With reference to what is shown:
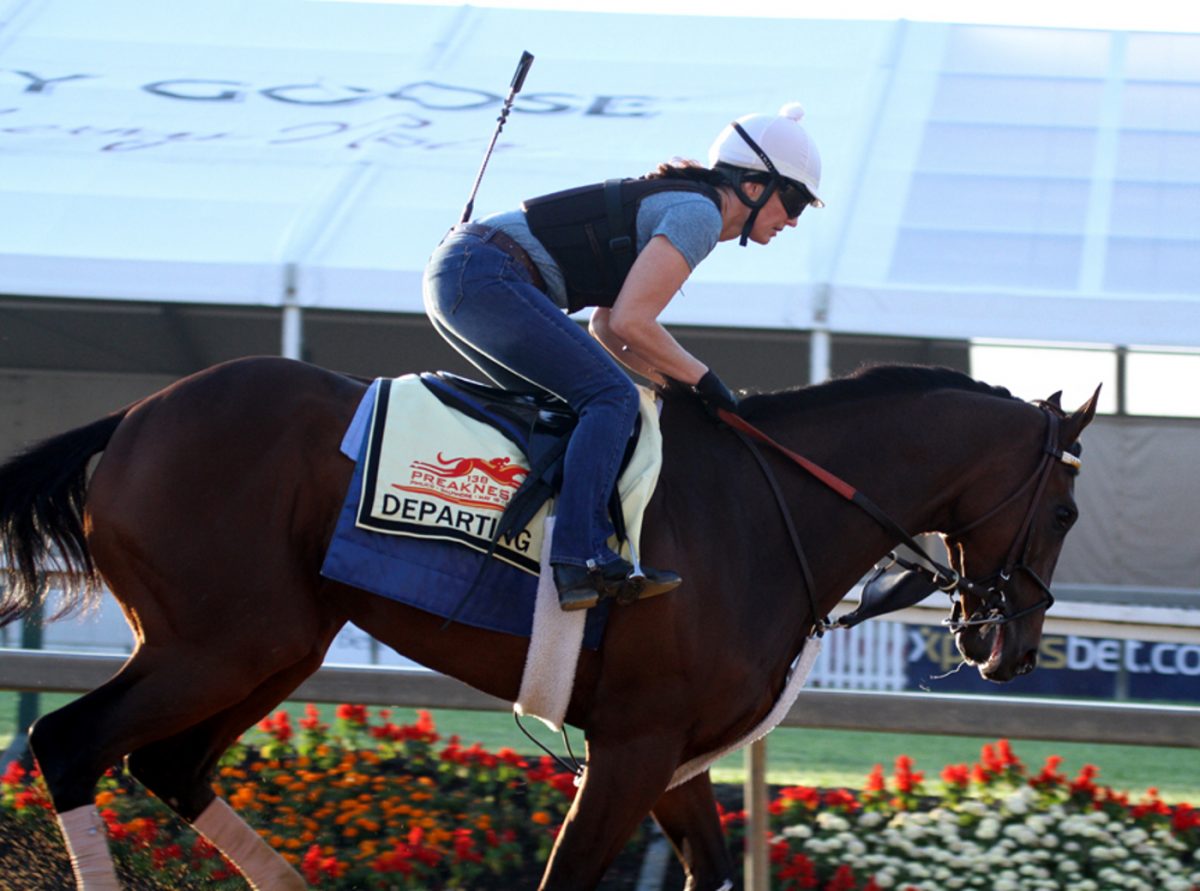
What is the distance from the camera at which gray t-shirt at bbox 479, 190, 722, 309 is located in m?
3.96

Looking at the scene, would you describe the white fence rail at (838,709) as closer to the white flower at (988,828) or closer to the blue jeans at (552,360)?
the white flower at (988,828)

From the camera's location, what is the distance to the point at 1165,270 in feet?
37.1

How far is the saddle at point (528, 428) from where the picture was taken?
387 centimetres

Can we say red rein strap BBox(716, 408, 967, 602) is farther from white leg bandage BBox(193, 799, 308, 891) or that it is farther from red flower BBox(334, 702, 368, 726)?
red flower BBox(334, 702, 368, 726)

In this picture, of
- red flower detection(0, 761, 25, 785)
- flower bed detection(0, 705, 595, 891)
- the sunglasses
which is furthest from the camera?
red flower detection(0, 761, 25, 785)

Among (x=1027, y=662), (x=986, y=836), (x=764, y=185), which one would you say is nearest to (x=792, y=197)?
(x=764, y=185)

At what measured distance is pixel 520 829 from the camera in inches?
211

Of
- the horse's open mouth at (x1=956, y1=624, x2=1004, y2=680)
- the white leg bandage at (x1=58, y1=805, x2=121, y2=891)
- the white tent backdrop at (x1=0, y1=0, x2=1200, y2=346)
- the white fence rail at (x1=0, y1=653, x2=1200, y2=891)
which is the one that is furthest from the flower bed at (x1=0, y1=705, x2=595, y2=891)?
the white tent backdrop at (x1=0, y1=0, x2=1200, y2=346)

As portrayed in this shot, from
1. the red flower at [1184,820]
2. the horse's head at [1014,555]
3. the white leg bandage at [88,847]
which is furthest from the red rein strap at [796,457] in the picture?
the white leg bandage at [88,847]

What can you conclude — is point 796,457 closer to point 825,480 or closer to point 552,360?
point 825,480

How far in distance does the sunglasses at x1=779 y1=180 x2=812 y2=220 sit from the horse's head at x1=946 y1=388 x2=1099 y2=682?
1017 millimetres

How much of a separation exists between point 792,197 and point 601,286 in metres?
0.63

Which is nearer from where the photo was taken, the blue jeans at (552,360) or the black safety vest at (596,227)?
the blue jeans at (552,360)

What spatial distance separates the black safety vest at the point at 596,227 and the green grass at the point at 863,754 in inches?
139
